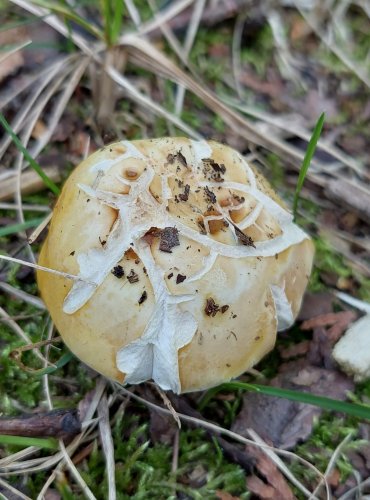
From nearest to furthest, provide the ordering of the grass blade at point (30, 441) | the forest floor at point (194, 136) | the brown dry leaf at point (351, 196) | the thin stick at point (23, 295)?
1. the grass blade at point (30, 441)
2. the forest floor at point (194, 136)
3. the thin stick at point (23, 295)
4. the brown dry leaf at point (351, 196)

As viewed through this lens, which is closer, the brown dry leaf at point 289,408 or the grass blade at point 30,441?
the grass blade at point 30,441

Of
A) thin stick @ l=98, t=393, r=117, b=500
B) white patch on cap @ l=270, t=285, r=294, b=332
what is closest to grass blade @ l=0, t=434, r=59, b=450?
thin stick @ l=98, t=393, r=117, b=500

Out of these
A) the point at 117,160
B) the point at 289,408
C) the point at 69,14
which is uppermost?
the point at 69,14

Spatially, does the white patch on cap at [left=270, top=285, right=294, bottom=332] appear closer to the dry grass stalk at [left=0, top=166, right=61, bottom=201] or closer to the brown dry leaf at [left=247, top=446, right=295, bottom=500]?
the brown dry leaf at [left=247, top=446, right=295, bottom=500]

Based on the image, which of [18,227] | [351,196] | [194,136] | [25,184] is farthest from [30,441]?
[351,196]

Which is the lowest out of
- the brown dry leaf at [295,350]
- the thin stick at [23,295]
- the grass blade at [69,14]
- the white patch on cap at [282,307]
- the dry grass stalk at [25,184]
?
the thin stick at [23,295]

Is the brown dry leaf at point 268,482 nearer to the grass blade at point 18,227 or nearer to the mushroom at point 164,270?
the mushroom at point 164,270

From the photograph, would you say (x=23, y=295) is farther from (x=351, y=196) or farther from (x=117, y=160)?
(x=351, y=196)

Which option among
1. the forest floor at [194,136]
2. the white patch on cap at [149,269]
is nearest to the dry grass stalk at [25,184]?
the forest floor at [194,136]
